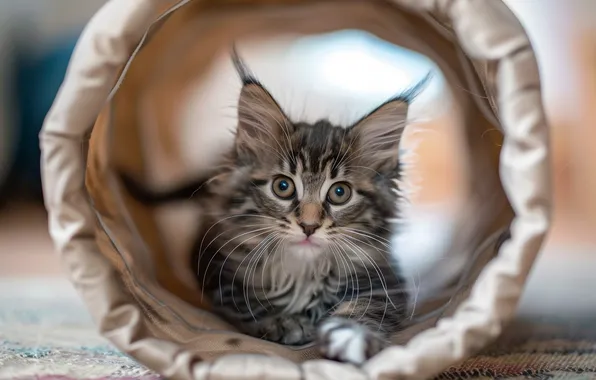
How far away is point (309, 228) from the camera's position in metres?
1.21

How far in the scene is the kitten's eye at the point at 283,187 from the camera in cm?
125

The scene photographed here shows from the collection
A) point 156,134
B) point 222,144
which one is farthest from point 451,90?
point 156,134

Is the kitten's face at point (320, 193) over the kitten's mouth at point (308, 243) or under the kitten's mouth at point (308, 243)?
over

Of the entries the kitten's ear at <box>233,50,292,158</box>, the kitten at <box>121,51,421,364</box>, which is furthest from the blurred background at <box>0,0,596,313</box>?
the kitten's ear at <box>233,50,292,158</box>

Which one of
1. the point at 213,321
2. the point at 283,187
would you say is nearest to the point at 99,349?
the point at 213,321

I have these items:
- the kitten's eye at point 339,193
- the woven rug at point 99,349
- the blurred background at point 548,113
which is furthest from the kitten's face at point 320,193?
the blurred background at point 548,113

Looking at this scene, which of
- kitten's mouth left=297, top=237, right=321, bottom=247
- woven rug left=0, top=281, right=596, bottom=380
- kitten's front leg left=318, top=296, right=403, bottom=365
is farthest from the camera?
kitten's mouth left=297, top=237, right=321, bottom=247

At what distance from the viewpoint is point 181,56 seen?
1311mm

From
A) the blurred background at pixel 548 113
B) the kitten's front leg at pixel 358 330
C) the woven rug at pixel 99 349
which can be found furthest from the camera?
the blurred background at pixel 548 113

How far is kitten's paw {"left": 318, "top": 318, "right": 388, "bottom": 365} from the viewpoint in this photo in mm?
973

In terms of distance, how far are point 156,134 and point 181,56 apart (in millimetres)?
169

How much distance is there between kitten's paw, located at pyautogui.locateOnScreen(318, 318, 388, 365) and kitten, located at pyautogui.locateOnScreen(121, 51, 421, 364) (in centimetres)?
15

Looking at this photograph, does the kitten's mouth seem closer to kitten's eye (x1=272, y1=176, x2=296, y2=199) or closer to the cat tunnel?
kitten's eye (x1=272, y1=176, x2=296, y2=199)

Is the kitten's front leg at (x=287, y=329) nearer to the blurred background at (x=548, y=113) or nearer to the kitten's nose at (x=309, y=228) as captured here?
the kitten's nose at (x=309, y=228)
